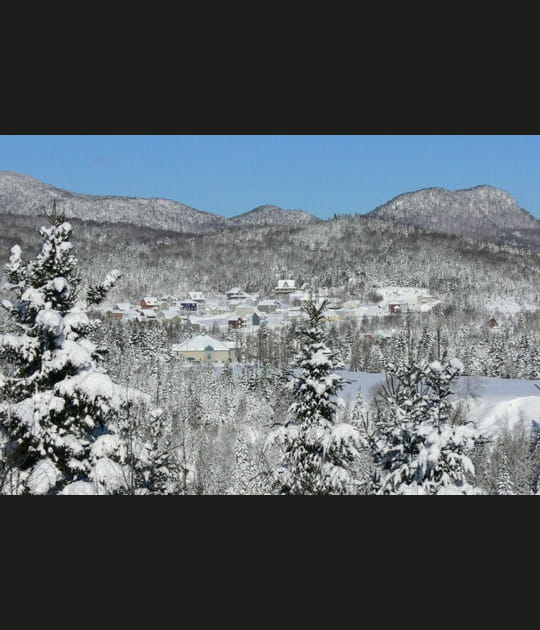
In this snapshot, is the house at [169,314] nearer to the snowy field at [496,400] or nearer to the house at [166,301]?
the house at [166,301]

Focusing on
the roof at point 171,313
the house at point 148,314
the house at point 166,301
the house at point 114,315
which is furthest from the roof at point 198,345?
the house at point 166,301

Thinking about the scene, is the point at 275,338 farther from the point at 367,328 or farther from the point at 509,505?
the point at 509,505

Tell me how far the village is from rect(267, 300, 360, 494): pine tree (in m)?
68.7

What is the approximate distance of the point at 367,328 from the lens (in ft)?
338

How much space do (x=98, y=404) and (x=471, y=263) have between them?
161 m

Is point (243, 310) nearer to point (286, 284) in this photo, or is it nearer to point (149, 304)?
point (149, 304)

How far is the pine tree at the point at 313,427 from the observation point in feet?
29.4

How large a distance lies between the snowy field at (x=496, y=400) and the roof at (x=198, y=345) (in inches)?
1006

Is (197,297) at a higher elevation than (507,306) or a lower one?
higher

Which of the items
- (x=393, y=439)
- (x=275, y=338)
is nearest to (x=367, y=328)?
(x=275, y=338)

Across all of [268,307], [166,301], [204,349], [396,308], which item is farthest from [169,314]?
[396,308]

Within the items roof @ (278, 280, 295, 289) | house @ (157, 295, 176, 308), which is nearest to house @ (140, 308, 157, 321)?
house @ (157, 295, 176, 308)

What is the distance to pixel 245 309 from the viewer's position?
119 metres

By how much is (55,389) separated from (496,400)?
4873 centimetres
